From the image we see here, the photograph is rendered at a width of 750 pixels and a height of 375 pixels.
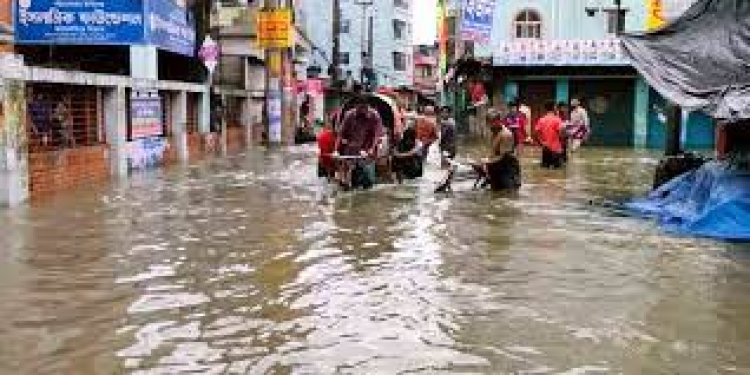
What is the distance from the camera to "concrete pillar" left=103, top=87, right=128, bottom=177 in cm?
2084

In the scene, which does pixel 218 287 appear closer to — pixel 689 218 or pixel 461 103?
pixel 689 218

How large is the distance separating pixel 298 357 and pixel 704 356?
261 centimetres

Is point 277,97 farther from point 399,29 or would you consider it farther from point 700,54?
point 399,29

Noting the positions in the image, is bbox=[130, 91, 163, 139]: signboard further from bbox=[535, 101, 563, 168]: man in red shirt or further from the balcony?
the balcony

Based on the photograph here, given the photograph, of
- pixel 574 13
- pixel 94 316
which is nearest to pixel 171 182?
pixel 94 316

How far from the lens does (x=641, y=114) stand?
40125 mm

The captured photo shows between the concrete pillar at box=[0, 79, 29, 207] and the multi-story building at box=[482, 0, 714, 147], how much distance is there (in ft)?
83.5

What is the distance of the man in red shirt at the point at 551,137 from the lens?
23.1m

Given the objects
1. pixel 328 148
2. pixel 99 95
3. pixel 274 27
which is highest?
pixel 274 27

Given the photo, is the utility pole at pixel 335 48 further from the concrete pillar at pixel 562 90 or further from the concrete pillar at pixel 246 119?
the concrete pillar at pixel 562 90

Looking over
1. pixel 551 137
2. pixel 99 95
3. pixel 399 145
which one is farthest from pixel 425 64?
pixel 99 95

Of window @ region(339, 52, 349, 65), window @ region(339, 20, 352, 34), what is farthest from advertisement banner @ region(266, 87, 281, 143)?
window @ region(339, 20, 352, 34)

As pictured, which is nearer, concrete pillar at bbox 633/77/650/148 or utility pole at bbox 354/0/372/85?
concrete pillar at bbox 633/77/650/148

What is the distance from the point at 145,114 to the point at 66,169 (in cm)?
533
